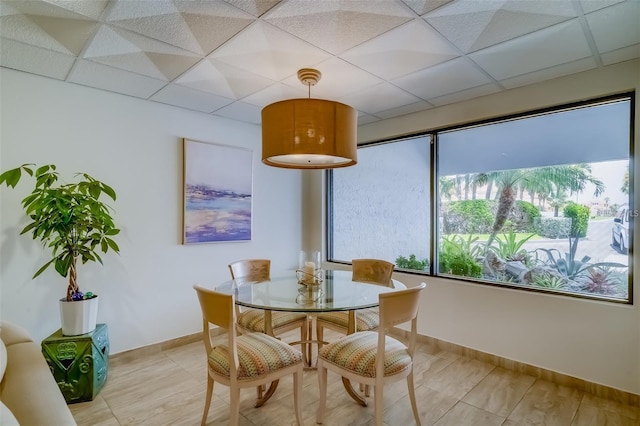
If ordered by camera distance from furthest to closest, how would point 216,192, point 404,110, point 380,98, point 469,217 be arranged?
point 216,192, point 404,110, point 469,217, point 380,98

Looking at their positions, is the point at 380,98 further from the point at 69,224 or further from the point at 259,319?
the point at 69,224

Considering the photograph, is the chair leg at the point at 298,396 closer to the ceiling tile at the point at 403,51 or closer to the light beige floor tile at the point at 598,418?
the light beige floor tile at the point at 598,418

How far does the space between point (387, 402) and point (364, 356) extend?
2.41 feet

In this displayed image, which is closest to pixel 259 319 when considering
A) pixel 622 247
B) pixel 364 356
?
pixel 364 356

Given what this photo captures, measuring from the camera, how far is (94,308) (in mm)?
2473

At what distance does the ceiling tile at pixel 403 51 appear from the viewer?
197cm

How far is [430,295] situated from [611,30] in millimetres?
2502

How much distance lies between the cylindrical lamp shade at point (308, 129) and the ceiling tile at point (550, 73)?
161 centimetres

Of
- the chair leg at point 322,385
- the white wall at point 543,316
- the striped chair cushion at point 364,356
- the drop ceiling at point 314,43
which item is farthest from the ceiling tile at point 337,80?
the chair leg at point 322,385

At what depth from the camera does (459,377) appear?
2.70m

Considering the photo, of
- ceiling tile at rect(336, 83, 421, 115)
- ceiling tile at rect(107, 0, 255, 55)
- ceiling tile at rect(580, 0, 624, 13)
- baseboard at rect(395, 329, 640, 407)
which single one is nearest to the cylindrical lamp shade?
ceiling tile at rect(107, 0, 255, 55)

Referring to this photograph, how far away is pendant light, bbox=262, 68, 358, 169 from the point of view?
192 centimetres

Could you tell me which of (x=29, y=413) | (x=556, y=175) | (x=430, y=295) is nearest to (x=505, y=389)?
(x=430, y=295)

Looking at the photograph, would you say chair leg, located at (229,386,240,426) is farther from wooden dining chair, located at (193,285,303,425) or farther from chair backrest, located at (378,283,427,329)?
chair backrest, located at (378,283,427,329)
